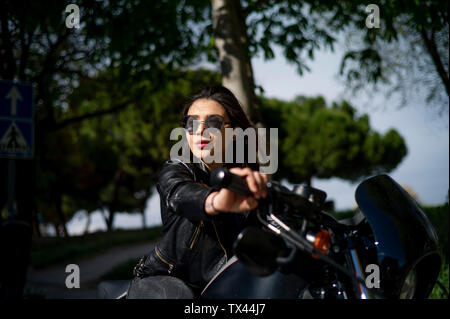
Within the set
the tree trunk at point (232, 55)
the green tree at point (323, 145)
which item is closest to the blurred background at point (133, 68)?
the tree trunk at point (232, 55)

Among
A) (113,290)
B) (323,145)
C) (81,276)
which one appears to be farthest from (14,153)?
(323,145)

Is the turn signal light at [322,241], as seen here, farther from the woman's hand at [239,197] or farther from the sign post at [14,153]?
the sign post at [14,153]

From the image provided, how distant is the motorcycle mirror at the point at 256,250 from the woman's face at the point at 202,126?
83 centimetres

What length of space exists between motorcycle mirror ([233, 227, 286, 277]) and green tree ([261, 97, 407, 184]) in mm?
29981

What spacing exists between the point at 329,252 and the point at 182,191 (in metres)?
0.56

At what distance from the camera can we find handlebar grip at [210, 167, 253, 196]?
3.79 ft

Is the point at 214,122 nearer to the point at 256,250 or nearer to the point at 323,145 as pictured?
the point at 256,250

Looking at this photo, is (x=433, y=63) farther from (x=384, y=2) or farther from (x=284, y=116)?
(x=284, y=116)

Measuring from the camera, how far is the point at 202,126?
1940 mm

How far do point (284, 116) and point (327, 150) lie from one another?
448 centimetres

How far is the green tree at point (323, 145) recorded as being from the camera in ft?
105

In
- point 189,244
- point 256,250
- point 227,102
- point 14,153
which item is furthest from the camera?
point 14,153

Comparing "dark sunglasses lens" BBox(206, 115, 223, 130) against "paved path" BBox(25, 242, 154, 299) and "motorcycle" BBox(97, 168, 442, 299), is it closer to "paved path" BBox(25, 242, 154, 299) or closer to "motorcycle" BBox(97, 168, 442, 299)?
"motorcycle" BBox(97, 168, 442, 299)

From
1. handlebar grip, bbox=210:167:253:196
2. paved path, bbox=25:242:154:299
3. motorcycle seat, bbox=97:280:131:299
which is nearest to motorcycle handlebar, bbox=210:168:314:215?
handlebar grip, bbox=210:167:253:196
